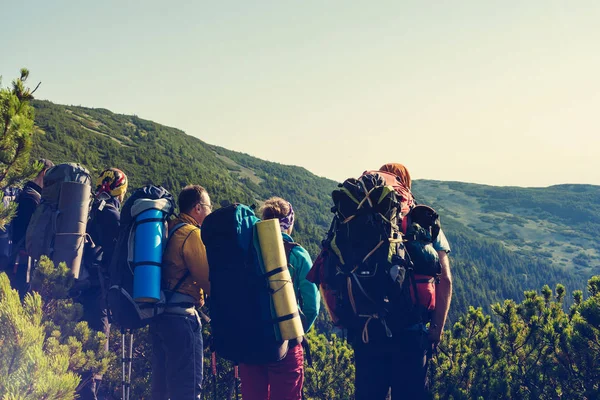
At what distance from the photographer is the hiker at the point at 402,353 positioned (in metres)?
4.03

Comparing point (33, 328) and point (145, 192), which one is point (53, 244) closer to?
point (145, 192)

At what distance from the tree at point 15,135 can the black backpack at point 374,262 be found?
8.09 feet

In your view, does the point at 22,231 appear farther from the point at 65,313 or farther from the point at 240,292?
the point at 240,292

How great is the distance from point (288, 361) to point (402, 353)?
0.93 meters

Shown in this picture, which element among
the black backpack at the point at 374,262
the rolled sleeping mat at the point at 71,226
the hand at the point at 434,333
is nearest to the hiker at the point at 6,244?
the rolled sleeping mat at the point at 71,226

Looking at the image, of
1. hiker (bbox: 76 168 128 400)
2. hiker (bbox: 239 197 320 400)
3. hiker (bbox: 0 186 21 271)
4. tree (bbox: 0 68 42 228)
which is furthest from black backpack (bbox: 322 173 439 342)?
hiker (bbox: 0 186 21 271)

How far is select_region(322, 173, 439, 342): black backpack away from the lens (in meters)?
3.95

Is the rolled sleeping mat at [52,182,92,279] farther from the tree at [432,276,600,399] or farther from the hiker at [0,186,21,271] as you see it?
the tree at [432,276,600,399]

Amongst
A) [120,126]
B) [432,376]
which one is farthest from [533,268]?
[432,376]

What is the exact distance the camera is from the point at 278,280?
4219mm

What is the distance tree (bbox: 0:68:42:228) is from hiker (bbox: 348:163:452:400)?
117 inches

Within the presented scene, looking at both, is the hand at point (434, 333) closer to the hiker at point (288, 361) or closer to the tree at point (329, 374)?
the hiker at point (288, 361)

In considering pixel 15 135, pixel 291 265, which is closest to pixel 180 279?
pixel 291 265

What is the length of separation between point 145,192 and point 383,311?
250 centimetres
